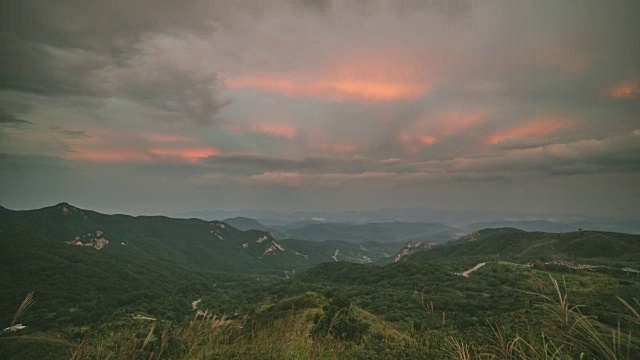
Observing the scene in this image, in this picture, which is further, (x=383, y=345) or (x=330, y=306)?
(x=330, y=306)

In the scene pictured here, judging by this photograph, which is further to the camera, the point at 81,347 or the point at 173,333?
the point at 173,333

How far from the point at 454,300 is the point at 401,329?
27.1 metres

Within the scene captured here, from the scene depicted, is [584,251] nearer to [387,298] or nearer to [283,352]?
[387,298]

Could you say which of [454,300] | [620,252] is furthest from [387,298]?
[620,252]

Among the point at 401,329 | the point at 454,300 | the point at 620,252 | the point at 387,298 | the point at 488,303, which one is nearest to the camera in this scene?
the point at 401,329

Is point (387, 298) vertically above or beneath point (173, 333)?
beneath

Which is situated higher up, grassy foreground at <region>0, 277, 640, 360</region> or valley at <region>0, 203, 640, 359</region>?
grassy foreground at <region>0, 277, 640, 360</region>

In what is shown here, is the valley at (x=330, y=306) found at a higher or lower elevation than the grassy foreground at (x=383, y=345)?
lower

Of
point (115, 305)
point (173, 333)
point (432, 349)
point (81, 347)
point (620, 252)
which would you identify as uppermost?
point (81, 347)

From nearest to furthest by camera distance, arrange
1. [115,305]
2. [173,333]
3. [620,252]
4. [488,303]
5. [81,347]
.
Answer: [81,347]
[173,333]
[488,303]
[115,305]
[620,252]

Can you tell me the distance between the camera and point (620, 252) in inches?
5876

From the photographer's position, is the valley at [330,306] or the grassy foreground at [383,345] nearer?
the grassy foreground at [383,345]

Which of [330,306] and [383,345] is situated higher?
[383,345]

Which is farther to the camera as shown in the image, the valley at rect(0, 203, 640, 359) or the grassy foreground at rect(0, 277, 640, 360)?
the valley at rect(0, 203, 640, 359)
